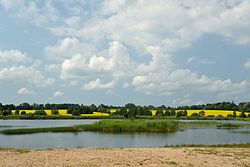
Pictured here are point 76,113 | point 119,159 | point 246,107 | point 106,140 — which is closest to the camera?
point 119,159

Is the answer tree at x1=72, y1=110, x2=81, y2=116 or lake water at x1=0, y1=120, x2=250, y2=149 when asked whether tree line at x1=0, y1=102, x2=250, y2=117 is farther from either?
lake water at x1=0, y1=120, x2=250, y2=149

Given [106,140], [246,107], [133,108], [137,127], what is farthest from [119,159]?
[246,107]

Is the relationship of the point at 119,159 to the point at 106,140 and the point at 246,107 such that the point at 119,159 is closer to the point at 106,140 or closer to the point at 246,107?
the point at 106,140

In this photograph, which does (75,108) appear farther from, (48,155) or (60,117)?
(48,155)

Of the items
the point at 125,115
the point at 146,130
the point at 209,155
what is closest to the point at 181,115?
the point at 125,115

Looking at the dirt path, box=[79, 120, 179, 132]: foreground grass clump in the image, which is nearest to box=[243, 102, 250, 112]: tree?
box=[79, 120, 179, 132]: foreground grass clump

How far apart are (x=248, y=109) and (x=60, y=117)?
6390 cm

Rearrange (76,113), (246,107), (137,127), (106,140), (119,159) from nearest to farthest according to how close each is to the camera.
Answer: (119,159)
(106,140)
(137,127)
(76,113)
(246,107)

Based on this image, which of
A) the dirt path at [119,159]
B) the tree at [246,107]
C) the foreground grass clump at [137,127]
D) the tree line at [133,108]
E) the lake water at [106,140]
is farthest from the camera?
the tree at [246,107]

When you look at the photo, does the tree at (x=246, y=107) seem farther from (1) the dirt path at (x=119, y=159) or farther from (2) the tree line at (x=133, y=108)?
(1) the dirt path at (x=119, y=159)

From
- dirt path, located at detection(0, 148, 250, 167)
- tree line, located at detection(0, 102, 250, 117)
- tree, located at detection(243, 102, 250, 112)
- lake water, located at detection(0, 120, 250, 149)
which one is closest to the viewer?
dirt path, located at detection(0, 148, 250, 167)

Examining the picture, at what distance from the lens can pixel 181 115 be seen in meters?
98.4

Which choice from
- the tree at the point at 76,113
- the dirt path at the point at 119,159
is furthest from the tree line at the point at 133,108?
the dirt path at the point at 119,159

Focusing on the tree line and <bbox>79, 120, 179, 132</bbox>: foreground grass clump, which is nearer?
<bbox>79, 120, 179, 132</bbox>: foreground grass clump
